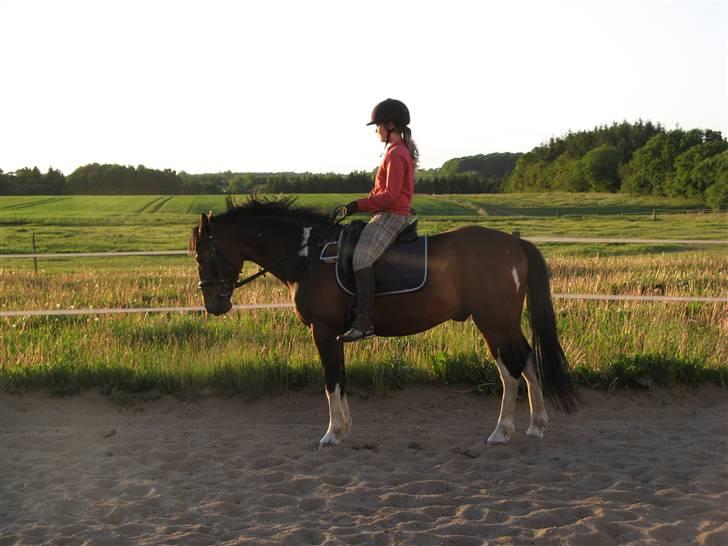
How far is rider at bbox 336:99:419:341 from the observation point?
6.27 meters

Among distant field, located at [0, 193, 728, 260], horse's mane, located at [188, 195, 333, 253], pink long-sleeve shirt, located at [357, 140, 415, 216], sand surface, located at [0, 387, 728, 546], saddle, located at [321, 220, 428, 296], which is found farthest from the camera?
distant field, located at [0, 193, 728, 260]

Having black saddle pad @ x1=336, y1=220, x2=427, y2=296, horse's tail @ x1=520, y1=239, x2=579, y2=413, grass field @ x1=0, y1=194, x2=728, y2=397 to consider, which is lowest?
grass field @ x1=0, y1=194, x2=728, y2=397

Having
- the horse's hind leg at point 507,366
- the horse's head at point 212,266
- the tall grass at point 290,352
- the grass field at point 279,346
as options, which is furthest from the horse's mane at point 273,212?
the tall grass at point 290,352

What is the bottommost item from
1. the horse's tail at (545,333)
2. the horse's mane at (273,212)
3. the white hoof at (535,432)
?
the white hoof at (535,432)

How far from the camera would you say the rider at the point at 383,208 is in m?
6.27

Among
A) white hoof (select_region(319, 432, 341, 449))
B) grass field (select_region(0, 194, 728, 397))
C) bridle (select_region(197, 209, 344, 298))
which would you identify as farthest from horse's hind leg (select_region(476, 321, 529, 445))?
bridle (select_region(197, 209, 344, 298))

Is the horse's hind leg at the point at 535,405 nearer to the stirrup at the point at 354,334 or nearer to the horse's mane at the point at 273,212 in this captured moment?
the stirrup at the point at 354,334

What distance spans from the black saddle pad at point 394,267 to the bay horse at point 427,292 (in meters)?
0.06

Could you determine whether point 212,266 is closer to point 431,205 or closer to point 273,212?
point 273,212

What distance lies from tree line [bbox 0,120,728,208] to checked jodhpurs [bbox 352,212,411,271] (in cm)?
4406

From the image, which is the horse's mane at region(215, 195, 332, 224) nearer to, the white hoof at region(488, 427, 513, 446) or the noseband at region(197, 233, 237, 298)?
the noseband at region(197, 233, 237, 298)

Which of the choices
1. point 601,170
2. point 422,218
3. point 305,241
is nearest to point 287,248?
point 305,241

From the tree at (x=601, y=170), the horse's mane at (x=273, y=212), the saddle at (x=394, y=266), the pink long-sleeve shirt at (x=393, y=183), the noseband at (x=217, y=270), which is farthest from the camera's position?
the tree at (x=601, y=170)

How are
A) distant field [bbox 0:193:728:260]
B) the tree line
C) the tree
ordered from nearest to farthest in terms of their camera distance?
distant field [bbox 0:193:728:260], the tree line, the tree
